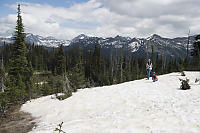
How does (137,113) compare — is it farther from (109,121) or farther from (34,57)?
(34,57)

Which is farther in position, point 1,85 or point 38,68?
point 38,68

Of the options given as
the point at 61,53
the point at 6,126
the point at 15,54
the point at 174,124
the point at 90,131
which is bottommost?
the point at 6,126

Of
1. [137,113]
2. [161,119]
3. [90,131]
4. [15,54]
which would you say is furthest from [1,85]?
[161,119]

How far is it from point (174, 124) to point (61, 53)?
45490mm

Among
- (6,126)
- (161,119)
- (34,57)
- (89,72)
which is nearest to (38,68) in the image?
(34,57)

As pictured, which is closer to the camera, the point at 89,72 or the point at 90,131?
the point at 90,131

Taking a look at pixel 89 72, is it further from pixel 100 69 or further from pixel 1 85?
pixel 1 85

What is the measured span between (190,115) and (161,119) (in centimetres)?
109

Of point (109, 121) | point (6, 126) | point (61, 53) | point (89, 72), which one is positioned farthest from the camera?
point (89, 72)

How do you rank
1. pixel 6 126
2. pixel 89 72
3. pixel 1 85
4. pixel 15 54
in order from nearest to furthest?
pixel 6 126
pixel 1 85
pixel 15 54
pixel 89 72

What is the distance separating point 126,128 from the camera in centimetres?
409

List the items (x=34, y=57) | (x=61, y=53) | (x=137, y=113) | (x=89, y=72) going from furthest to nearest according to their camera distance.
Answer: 1. (x=34, y=57)
2. (x=89, y=72)
3. (x=61, y=53)
4. (x=137, y=113)

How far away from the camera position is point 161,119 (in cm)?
443

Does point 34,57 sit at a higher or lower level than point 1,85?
higher
